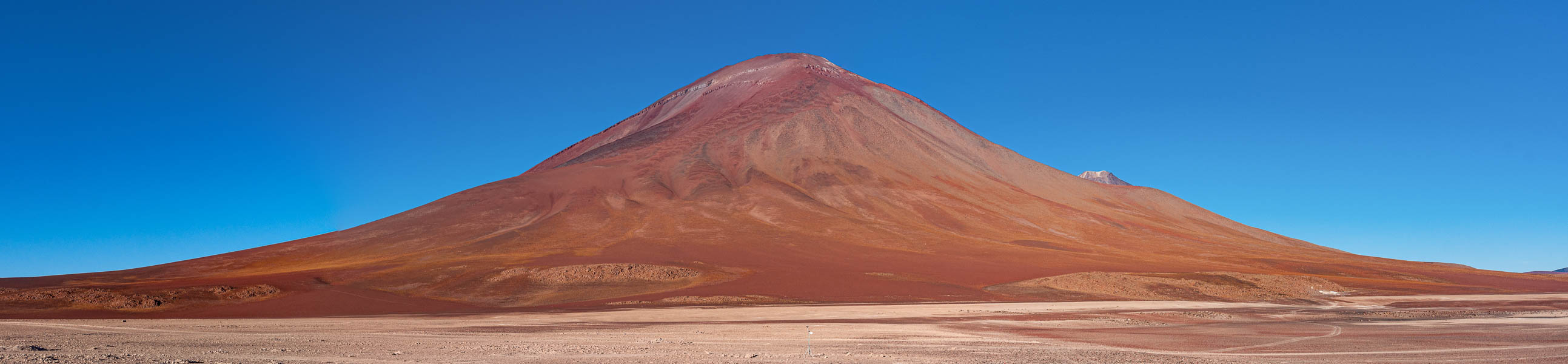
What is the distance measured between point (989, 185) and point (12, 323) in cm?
10848

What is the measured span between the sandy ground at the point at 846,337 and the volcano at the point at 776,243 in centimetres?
1213

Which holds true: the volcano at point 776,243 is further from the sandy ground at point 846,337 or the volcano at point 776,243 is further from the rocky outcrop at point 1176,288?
the sandy ground at point 846,337

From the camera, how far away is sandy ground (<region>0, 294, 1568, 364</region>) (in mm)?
23500

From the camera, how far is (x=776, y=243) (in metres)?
88.2

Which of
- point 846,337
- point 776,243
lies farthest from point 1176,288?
point 846,337

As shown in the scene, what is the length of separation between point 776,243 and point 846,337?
57.4 meters

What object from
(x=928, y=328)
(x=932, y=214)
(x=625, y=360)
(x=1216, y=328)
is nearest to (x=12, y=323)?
(x=625, y=360)

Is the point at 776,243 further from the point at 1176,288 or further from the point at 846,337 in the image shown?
the point at 846,337

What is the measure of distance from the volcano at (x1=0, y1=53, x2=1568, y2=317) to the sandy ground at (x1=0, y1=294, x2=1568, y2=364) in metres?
12.1

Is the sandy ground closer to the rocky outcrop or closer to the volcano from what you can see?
the rocky outcrop

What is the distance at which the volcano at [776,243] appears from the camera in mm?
60219

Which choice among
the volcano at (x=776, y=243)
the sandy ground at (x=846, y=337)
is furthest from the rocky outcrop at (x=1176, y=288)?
the sandy ground at (x=846, y=337)

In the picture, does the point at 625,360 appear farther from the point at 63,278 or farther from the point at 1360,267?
the point at 1360,267

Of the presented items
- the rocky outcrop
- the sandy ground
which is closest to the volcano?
the rocky outcrop
